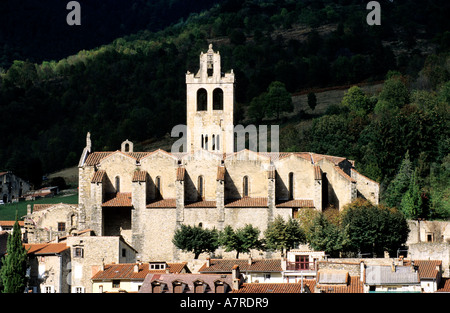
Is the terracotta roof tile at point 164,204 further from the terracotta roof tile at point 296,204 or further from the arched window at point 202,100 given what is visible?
the arched window at point 202,100

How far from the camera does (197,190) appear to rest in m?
66.8

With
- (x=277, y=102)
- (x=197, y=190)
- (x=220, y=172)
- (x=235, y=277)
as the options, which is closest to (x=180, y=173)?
(x=197, y=190)

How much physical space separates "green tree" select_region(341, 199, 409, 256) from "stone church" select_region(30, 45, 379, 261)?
465cm

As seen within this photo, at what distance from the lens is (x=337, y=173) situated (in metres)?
65.6

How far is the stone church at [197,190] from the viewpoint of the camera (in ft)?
212

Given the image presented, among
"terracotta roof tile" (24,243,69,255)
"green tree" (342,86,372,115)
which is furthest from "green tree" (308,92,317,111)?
"terracotta roof tile" (24,243,69,255)

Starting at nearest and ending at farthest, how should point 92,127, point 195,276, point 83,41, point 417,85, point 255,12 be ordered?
1. point 195,276
2. point 417,85
3. point 92,127
4. point 255,12
5. point 83,41

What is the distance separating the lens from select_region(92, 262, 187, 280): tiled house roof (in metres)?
53.1

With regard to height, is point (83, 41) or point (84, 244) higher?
point (83, 41)

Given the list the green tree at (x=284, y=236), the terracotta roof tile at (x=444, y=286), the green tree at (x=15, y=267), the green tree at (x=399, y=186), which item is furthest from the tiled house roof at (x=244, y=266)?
the green tree at (x=399, y=186)

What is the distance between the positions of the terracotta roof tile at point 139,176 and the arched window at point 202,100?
10071mm
